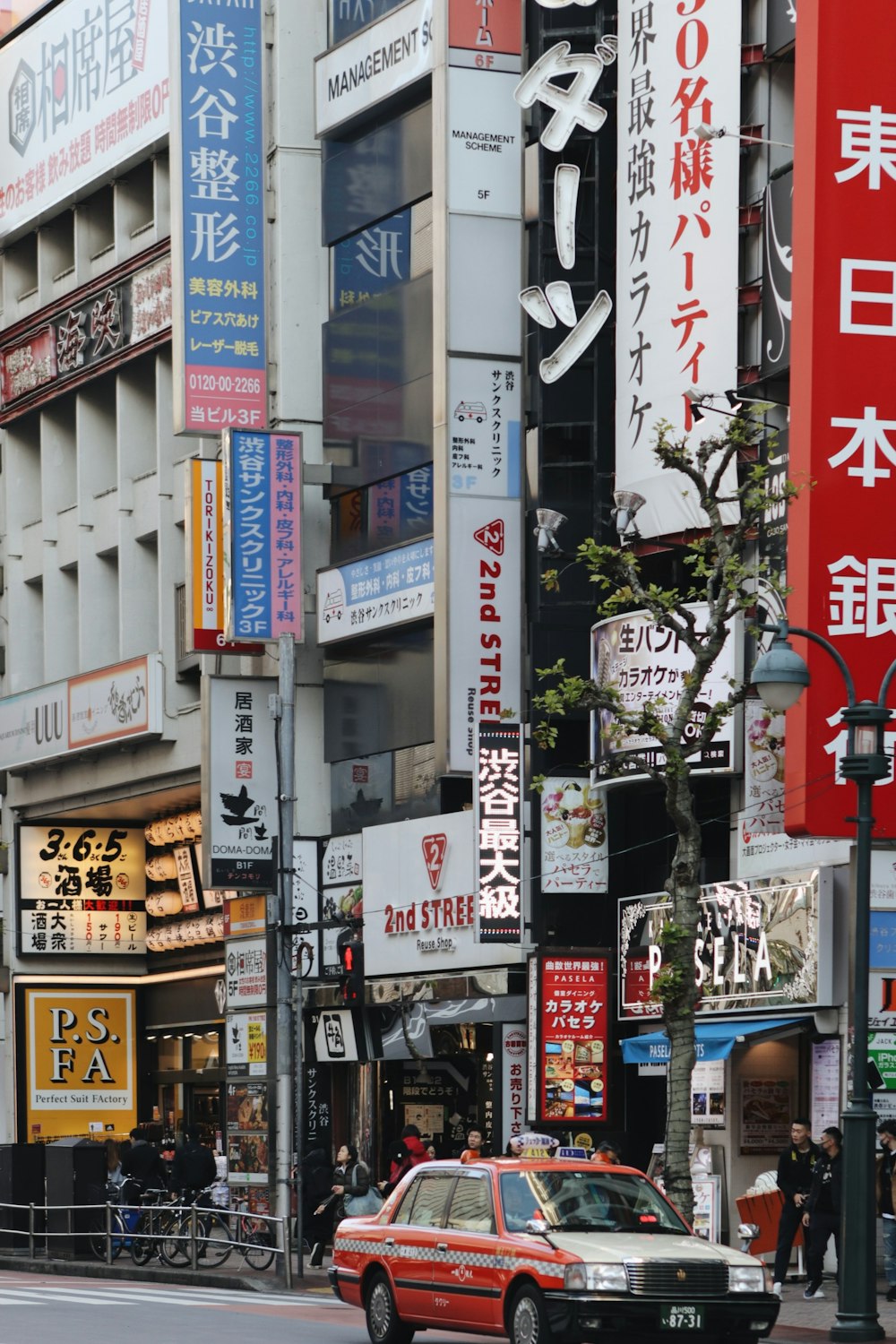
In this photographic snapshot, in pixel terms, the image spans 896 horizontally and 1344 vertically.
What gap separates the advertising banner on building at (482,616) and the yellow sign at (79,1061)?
1865 centimetres

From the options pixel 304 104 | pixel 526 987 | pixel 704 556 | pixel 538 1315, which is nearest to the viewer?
pixel 538 1315

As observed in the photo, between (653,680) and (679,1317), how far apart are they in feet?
47.6

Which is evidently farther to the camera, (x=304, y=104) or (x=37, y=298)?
(x=37, y=298)

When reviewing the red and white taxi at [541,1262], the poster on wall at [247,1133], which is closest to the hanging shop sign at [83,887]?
the poster on wall at [247,1133]

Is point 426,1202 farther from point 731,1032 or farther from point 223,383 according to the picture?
point 223,383

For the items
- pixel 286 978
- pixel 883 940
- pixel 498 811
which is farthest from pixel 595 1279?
pixel 498 811

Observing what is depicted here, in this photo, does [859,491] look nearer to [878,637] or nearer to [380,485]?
[878,637]

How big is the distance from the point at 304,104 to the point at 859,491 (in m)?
17.2

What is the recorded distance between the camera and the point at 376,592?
128ft

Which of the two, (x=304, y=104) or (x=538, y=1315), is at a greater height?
(x=304, y=104)

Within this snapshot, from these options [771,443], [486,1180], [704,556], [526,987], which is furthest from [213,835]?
[486,1180]

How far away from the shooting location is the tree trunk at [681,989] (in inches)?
914

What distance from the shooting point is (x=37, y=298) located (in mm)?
52531

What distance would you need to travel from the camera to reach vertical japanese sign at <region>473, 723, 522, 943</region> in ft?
112
